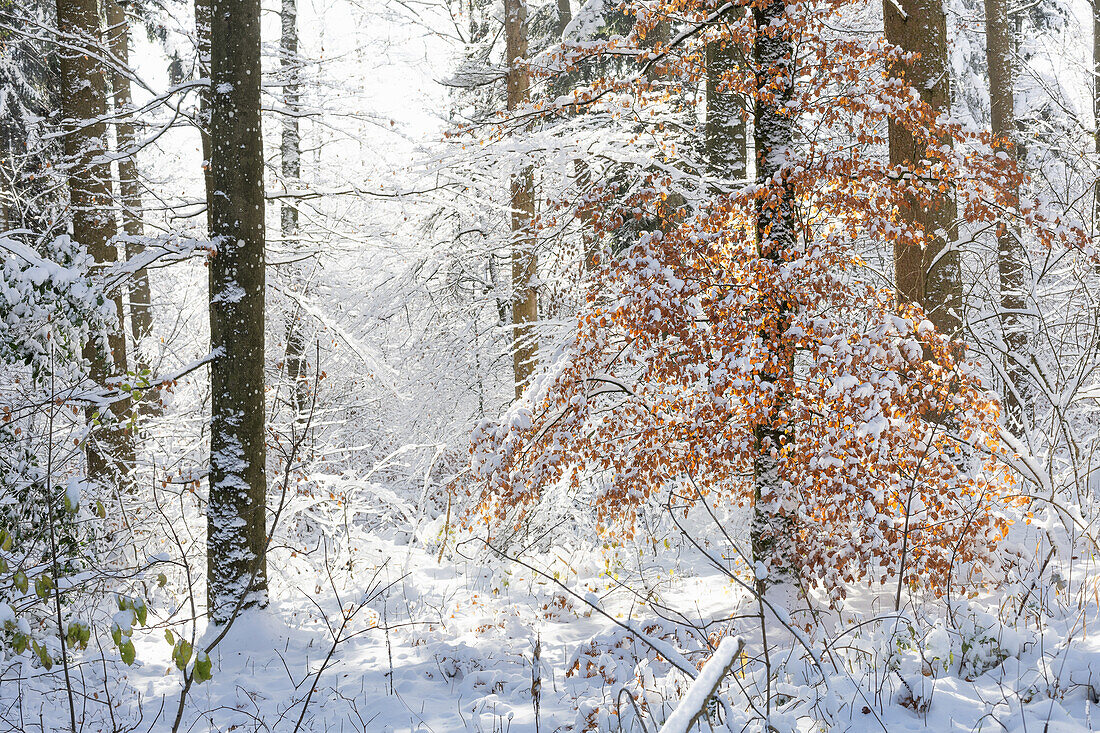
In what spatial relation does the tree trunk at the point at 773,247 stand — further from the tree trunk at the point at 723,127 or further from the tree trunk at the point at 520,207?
the tree trunk at the point at 520,207

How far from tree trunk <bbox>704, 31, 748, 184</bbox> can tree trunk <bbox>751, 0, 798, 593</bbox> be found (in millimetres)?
2772

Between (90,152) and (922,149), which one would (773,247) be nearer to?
(922,149)

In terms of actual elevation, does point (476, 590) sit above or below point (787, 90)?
below

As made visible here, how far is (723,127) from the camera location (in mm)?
9188

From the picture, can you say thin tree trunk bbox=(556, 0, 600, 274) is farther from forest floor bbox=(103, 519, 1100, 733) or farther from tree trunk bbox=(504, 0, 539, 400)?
forest floor bbox=(103, 519, 1100, 733)

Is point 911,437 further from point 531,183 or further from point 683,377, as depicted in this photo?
point 531,183

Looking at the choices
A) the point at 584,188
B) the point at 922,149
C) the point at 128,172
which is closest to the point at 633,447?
the point at 922,149

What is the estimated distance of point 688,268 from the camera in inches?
230

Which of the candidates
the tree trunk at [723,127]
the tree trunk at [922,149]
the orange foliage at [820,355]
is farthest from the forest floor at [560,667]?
the tree trunk at [723,127]

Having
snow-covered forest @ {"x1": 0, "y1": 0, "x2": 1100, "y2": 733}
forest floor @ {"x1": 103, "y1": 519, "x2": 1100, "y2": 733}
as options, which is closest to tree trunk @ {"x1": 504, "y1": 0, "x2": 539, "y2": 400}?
snow-covered forest @ {"x1": 0, "y1": 0, "x2": 1100, "y2": 733}

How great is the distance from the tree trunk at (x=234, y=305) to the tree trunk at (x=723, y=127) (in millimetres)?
5169

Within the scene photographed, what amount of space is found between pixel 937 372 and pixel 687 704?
12.5ft

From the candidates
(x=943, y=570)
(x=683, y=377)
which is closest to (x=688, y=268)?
(x=683, y=377)

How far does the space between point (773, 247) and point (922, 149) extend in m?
2.56
